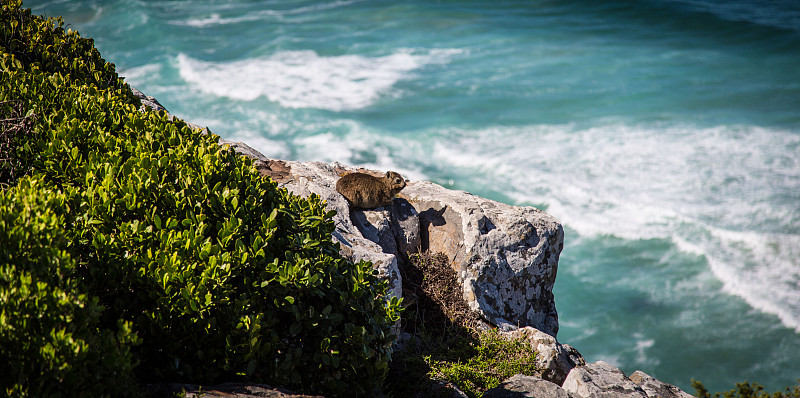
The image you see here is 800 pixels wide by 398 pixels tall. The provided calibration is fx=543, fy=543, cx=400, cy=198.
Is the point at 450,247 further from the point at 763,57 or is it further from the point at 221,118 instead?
the point at 763,57

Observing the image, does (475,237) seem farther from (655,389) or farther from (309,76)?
(309,76)

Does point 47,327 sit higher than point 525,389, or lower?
lower

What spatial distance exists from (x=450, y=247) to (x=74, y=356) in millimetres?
4353

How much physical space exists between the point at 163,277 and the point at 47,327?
72cm

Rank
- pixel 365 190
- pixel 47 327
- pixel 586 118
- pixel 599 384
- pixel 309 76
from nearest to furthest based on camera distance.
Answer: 1. pixel 47 327
2. pixel 599 384
3. pixel 365 190
4. pixel 586 118
5. pixel 309 76

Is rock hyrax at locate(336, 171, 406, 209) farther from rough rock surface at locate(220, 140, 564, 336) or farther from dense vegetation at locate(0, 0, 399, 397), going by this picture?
dense vegetation at locate(0, 0, 399, 397)

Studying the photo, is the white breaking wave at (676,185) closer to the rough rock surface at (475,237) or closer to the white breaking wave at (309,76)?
the white breaking wave at (309,76)

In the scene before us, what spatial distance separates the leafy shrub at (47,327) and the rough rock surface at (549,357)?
3989 mm

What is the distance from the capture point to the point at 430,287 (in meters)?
5.93

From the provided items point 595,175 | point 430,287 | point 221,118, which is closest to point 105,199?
point 430,287

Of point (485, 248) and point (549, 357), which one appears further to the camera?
point (485, 248)

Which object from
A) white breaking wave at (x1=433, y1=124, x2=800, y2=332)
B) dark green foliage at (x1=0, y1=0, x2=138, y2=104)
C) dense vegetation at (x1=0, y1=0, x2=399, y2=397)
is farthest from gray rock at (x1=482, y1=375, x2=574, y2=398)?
white breaking wave at (x1=433, y1=124, x2=800, y2=332)

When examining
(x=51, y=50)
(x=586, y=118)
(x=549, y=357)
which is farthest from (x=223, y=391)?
(x=586, y=118)

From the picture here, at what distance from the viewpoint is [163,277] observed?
3.04m
